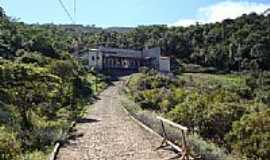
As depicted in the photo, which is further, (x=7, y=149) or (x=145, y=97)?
(x=145, y=97)

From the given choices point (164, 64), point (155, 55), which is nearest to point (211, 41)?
point (155, 55)

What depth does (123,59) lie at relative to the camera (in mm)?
82375

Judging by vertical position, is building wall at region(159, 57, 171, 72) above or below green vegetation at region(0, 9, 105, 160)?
below

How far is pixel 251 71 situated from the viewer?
A: 253ft

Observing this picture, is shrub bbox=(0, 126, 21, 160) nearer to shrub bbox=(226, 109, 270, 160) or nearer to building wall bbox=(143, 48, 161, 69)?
shrub bbox=(226, 109, 270, 160)

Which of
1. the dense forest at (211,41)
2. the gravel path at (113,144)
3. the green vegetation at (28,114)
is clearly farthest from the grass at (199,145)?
the dense forest at (211,41)

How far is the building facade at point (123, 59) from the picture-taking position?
76.9 m

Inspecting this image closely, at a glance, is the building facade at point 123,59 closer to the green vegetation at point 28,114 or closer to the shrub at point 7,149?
the green vegetation at point 28,114

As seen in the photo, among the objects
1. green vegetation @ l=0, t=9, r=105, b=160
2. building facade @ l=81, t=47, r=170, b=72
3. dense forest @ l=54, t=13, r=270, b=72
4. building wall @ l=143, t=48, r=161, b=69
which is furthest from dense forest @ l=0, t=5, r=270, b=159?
building wall @ l=143, t=48, r=161, b=69

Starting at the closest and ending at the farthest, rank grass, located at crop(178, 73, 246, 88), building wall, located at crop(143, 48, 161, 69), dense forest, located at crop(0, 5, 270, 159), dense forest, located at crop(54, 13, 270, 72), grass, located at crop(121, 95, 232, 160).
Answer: grass, located at crop(121, 95, 232, 160), dense forest, located at crop(0, 5, 270, 159), grass, located at crop(178, 73, 246, 88), building wall, located at crop(143, 48, 161, 69), dense forest, located at crop(54, 13, 270, 72)

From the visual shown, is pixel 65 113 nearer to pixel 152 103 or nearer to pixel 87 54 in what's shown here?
pixel 152 103

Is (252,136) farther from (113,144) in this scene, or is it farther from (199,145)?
(113,144)

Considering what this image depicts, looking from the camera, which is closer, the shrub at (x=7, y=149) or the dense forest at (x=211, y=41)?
the shrub at (x=7, y=149)

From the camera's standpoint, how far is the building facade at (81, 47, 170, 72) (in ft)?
252
